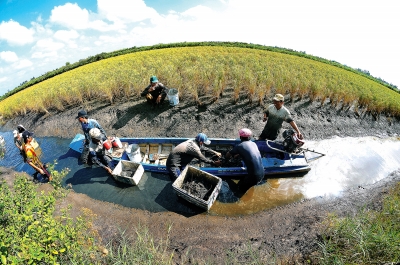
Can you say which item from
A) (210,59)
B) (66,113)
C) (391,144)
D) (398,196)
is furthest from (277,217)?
(210,59)

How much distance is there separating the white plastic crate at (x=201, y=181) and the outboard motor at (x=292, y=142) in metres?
2.13

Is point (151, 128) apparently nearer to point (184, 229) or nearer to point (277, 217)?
point (184, 229)

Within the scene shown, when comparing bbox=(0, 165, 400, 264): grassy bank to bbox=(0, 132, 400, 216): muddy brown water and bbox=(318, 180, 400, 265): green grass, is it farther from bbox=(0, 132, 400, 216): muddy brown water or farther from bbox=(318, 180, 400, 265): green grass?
bbox=(0, 132, 400, 216): muddy brown water

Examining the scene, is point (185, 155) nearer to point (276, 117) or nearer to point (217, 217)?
point (217, 217)

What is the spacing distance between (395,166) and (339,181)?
237 cm

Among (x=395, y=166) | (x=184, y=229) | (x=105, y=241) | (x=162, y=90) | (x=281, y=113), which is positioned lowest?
(x=395, y=166)

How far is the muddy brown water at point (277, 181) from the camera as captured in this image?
5.70 meters

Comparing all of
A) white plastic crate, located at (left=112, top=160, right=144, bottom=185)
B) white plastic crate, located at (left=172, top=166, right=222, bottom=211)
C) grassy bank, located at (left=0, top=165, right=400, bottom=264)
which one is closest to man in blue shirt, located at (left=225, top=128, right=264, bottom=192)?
white plastic crate, located at (left=172, top=166, right=222, bottom=211)

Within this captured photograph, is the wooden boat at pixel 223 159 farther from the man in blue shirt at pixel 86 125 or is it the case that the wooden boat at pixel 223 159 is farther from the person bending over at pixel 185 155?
the man in blue shirt at pixel 86 125

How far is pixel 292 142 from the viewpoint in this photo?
575 cm

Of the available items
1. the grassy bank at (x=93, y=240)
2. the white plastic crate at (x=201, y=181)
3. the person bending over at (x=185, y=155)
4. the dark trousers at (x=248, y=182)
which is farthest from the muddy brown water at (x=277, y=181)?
the grassy bank at (x=93, y=240)

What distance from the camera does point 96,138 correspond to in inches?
236

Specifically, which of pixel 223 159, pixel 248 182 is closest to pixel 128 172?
pixel 223 159

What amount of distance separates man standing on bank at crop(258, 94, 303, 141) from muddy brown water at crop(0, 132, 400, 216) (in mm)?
1286
